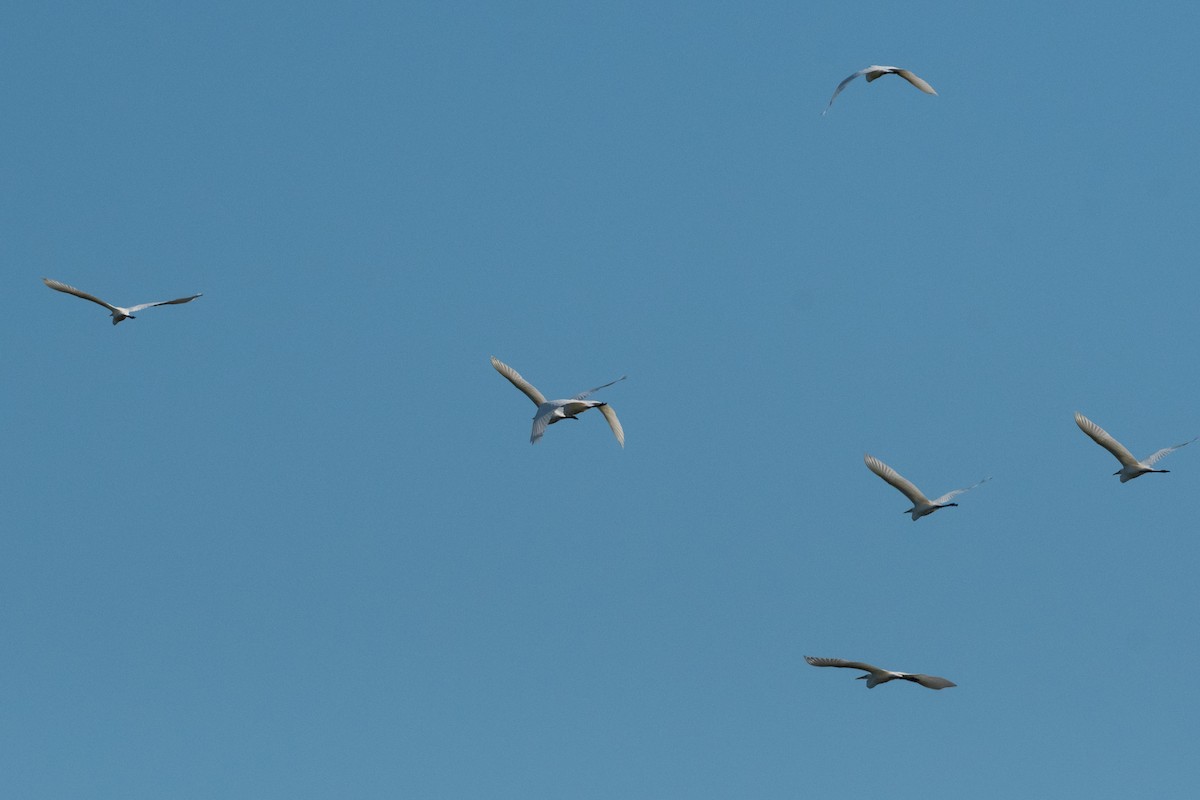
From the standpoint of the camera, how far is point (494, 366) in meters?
97.5

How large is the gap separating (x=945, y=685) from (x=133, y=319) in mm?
45685

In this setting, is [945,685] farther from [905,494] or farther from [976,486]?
[905,494]

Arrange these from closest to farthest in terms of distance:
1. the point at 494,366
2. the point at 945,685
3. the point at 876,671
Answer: the point at 945,685 < the point at 876,671 < the point at 494,366

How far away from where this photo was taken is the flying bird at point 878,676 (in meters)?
75.4

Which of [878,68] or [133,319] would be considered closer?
[878,68]

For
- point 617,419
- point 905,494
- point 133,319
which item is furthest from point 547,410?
point 133,319

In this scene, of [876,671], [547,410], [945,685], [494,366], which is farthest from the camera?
[494,366]

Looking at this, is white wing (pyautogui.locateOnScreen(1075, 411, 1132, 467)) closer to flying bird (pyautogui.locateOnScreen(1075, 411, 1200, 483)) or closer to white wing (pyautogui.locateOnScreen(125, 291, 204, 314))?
flying bird (pyautogui.locateOnScreen(1075, 411, 1200, 483))

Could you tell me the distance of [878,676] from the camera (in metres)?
83.9

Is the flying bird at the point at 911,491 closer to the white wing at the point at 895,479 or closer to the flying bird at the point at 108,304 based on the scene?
the white wing at the point at 895,479

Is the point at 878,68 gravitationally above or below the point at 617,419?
above

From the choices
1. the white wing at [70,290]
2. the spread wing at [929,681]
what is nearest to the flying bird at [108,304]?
the white wing at [70,290]

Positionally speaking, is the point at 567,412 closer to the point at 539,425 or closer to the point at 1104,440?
the point at 539,425

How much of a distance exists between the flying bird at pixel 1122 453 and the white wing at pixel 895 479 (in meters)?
8.15
